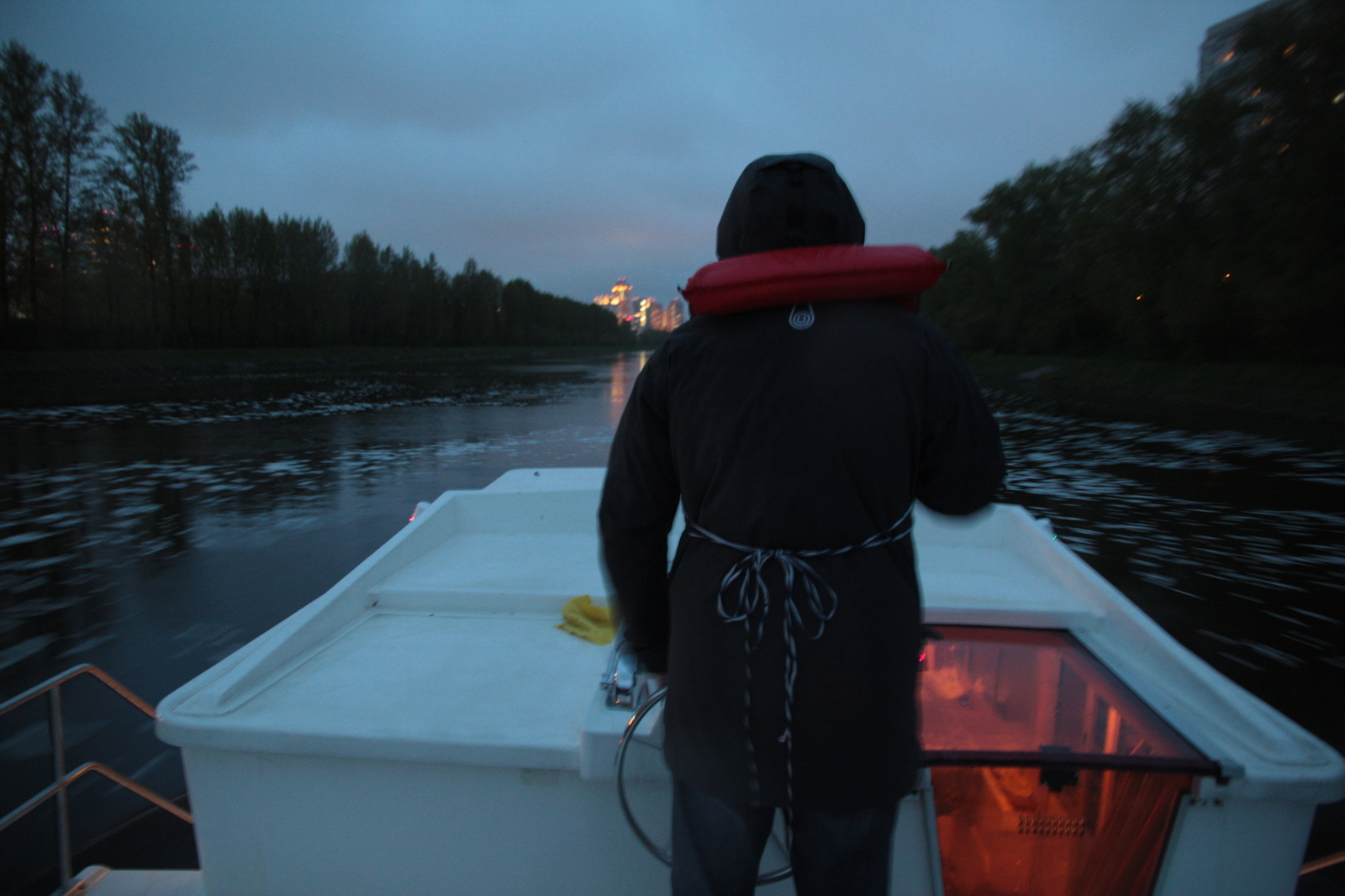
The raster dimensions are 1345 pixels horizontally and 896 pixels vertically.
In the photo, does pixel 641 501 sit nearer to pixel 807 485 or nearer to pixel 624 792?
pixel 807 485

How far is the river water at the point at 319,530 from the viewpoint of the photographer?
4582 mm

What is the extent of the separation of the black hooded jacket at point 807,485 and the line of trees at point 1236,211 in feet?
91.5

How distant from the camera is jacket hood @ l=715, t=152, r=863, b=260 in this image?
1.12 meters

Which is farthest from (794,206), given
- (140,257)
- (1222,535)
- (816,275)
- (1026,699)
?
(140,257)

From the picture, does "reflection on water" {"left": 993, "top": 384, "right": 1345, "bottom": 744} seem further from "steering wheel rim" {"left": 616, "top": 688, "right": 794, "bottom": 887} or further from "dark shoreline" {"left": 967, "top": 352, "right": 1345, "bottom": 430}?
"dark shoreline" {"left": 967, "top": 352, "right": 1345, "bottom": 430}

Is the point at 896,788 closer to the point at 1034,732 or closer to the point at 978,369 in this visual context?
the point at 1034,732

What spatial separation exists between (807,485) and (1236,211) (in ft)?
112

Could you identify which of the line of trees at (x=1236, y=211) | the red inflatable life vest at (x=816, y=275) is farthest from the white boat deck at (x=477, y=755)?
the line of trees at (x=1236, y=211)

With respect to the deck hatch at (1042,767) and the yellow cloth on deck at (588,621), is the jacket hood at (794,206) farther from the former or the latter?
the yellow cloth on deck at (588,621)

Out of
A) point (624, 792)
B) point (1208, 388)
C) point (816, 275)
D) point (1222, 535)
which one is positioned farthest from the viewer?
point (1208, 388)

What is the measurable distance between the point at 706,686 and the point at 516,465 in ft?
37.8

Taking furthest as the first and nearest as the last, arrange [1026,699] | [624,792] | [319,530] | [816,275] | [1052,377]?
[1052,377] < [319,530] < [1026,699] < [624,792] < [816,275]

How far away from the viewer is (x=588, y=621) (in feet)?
9.38

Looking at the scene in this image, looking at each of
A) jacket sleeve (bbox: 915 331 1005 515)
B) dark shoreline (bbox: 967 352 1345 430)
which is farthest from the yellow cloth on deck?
dark shoreline (bbox: 967 352 1345 430)
